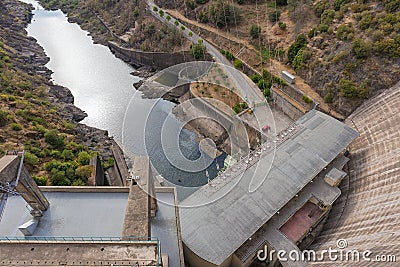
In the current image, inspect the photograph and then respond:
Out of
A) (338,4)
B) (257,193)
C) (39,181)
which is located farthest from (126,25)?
(257,193)

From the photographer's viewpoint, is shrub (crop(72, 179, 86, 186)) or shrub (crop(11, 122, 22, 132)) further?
shrub (crop(11, 122, 22, 132))

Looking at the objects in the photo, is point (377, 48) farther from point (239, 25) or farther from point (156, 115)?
point (156, 115)

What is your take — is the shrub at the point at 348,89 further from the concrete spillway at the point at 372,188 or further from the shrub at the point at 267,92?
the shrub at the point at 267,92

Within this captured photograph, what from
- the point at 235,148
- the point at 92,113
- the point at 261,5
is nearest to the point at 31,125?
the point at 92,113

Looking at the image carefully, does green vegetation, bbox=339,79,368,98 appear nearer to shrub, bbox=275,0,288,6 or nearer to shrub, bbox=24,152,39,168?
shrub, bbox=275,0,288,6

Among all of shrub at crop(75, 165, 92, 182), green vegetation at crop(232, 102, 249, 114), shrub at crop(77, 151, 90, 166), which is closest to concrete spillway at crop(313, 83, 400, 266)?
green vegetation at crop(232, 102, 249, 114)

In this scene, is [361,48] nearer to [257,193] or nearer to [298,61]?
[298,61]

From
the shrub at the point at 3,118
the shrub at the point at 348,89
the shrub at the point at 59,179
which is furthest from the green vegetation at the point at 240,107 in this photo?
the shrub at the point at 3,118

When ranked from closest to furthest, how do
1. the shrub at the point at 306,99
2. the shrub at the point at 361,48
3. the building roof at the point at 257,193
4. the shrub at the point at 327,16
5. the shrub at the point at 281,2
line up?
the building roof at the point at 257,193 < the shrub at the point at 361,48 < the shrub at the point at 306,99 < the shrub at the point at 327,16 < the shrub at the point at 281,2
